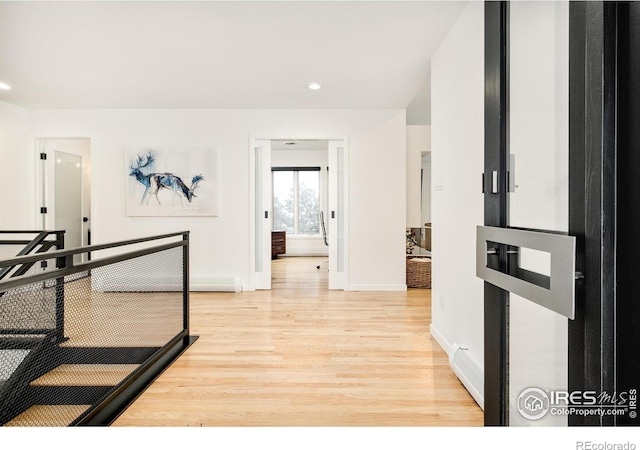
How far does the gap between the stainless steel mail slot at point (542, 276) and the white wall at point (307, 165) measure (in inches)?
315

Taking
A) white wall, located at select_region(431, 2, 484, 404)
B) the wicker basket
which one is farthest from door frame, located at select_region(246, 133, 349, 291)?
white wall, located at select_region(431, 2, 484, 404)

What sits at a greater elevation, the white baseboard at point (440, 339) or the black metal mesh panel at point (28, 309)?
the black metal mesh panel at point (28, 309)

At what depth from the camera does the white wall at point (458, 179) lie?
Result: 2214 millimetres

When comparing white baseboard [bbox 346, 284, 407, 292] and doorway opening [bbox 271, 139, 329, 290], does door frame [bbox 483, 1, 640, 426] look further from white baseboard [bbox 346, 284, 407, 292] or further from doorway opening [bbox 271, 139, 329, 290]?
doorway opening [bbox 271, 139, 329, 290]

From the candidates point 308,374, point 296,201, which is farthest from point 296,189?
point 308,374

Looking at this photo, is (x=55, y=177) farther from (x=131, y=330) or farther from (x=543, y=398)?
(x=543, y=398)

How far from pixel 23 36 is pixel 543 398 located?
383 centimetres

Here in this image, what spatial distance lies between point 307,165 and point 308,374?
280 inches

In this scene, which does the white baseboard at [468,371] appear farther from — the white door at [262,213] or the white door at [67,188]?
the white door at [67,188]

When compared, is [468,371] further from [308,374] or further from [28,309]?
[28,309]

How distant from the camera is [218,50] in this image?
308cm

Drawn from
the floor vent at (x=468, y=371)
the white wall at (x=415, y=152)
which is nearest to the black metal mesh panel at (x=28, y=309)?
the floor vent at (x=468, y=371)

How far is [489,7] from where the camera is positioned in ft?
3.55
